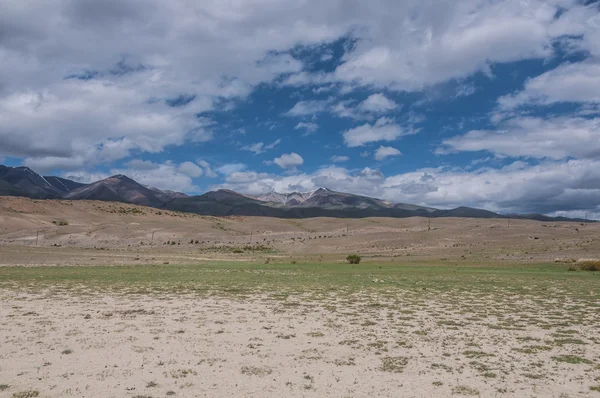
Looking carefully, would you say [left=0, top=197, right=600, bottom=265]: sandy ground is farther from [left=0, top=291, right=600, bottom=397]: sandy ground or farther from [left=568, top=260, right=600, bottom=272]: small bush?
[left=0, top=291, right=600, bottom=397]: sandy ground

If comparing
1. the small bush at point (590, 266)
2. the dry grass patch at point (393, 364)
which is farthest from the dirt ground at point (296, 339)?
the small bush at point (590, 266)

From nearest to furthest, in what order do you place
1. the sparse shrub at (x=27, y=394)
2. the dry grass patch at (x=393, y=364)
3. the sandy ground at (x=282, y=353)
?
the sparse shrub at (x=27, y=394) < the sandy ground at (x=282, y=353) < the dry grass patch at (x=393, y=364)

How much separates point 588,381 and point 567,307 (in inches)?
426

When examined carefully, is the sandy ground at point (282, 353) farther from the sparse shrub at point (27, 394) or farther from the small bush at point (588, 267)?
the small bush at point (588, 267)

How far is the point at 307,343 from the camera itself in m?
12.1

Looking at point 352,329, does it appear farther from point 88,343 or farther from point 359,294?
point 359,294

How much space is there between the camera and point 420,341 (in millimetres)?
12305

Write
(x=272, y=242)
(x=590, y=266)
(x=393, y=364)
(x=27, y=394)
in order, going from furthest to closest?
(x=272, y=242) → (x=590, y=266) → (x=393, y=364) → (x=27, y=394)

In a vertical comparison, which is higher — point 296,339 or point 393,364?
point 393,364

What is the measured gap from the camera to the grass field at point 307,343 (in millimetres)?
8773

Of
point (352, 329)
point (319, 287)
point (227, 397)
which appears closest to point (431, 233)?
point (319, 287)

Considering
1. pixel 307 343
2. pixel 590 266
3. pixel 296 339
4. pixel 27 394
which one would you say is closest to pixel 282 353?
pixel 307 343

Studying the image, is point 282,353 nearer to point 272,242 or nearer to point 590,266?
point 590,266

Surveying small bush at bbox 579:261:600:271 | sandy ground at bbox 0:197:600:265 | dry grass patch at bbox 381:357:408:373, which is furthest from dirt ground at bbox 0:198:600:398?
sandy ground at bbox 0:197:600:265
